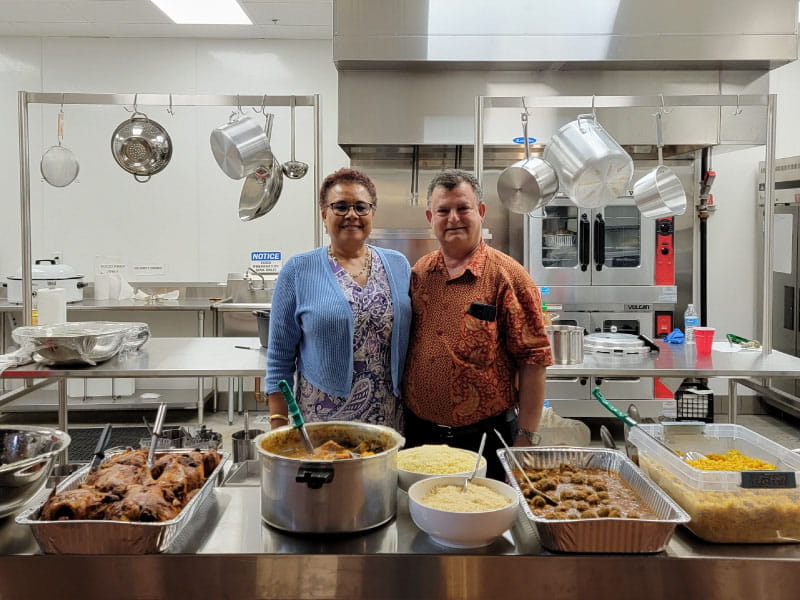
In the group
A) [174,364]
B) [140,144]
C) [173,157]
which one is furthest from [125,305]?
[174,364]

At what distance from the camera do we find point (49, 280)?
534cm

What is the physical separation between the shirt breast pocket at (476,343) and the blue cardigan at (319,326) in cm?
19

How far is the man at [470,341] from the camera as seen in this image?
208cm

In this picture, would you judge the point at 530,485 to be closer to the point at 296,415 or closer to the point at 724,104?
the point at 296,415

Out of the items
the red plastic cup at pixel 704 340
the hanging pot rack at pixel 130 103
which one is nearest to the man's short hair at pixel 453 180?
the hanging pot rack at pixel 130 103

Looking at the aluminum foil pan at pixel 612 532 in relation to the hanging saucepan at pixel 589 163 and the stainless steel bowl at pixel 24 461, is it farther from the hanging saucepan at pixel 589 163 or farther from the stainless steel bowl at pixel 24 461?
the hanging saucepan at pixel 589 163

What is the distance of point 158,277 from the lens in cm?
628

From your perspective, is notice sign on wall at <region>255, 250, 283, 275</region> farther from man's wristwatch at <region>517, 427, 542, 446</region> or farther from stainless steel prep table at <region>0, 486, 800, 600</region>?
stainless steel prep table at <region>0, 486, 800, 600</region>

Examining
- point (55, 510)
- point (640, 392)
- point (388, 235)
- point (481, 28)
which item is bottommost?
point (640, 392)

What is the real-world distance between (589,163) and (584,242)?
98.6 inches

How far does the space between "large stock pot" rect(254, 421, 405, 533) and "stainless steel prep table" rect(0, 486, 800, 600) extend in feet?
0.21

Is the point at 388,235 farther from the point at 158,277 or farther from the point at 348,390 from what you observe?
the point at 348,390

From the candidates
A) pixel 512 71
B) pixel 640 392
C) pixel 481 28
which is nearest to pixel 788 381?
pixel 640 392

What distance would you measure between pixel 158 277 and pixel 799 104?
580 cm
